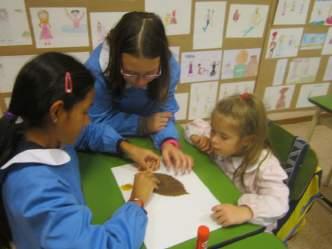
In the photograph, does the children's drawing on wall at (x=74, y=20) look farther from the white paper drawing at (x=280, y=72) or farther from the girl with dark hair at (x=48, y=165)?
the white paper drawing at (x=280, y=72)

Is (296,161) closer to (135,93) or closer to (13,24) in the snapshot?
(135,93)

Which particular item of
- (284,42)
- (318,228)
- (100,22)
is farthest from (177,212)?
(284,42)

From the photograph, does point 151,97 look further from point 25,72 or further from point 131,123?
point 25,72

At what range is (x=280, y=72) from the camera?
8.73ft

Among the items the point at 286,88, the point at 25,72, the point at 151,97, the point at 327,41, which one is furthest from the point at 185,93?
the point at 25,72

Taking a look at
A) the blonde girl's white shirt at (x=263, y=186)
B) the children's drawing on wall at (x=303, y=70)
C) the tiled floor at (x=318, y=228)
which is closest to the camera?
the blonde girl's white shirt at (x=263, y=186)

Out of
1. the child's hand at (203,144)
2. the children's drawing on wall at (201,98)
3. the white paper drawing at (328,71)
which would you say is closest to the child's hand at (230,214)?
the child's hand at (203,144)

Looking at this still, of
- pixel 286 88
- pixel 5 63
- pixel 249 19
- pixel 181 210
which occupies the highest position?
pixel 249 19

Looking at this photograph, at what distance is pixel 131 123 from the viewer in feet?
3.91

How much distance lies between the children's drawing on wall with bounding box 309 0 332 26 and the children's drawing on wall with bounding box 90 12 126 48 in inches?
64.7

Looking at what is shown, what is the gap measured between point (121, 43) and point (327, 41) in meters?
2.37

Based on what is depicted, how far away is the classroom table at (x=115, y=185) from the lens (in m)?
0.79

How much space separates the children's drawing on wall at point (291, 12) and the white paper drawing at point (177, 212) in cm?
191

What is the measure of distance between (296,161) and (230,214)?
49 cm
